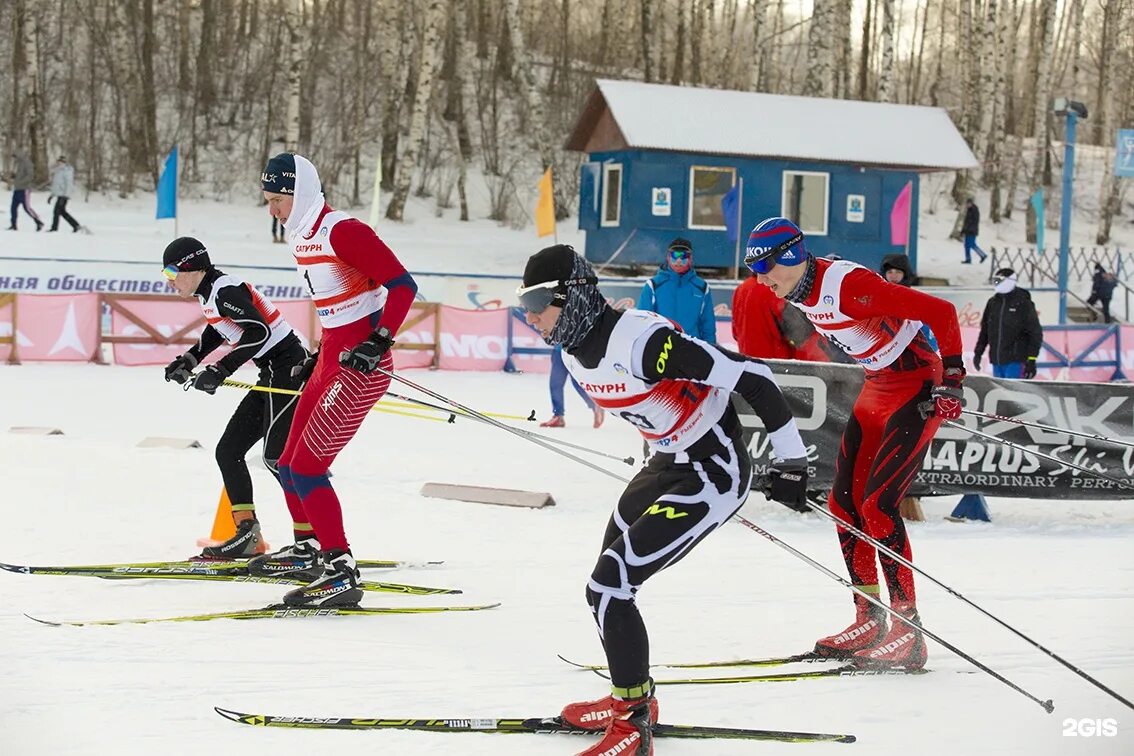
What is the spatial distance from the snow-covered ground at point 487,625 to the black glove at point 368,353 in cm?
113

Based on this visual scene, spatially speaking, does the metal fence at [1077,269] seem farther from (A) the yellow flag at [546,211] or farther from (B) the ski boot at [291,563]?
(B) the ski boot at [291,563]

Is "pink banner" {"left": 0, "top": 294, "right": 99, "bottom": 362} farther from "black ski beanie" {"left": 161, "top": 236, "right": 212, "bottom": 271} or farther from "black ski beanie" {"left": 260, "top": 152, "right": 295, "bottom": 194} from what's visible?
"black ski beanie" {"left": 260, "top": 152, "right": 295, "bottom": 194}

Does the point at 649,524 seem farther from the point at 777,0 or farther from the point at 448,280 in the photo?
the point at 777,0

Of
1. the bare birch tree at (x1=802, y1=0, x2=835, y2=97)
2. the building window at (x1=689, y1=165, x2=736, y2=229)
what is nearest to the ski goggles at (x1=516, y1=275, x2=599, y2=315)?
the building window at (x1=689, y1=165, x2=736, y2=229)

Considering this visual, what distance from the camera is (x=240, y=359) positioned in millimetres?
6281

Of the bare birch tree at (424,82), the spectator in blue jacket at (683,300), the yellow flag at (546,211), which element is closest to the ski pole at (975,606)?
the spectator in blue jacket at (683,300)

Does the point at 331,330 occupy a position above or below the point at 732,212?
below

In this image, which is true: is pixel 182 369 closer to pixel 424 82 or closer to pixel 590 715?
pixel 590 715

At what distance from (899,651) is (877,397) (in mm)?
1083

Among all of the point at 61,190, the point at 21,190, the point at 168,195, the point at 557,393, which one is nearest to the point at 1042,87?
the point at 168,195

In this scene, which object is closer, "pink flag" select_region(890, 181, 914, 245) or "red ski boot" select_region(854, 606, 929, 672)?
"red ski boot" select_region(854, 606, 929, 672)

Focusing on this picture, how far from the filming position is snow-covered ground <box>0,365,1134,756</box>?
163 inches

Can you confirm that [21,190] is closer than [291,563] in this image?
No

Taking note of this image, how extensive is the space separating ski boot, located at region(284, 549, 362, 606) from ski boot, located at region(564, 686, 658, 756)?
6.63ft
